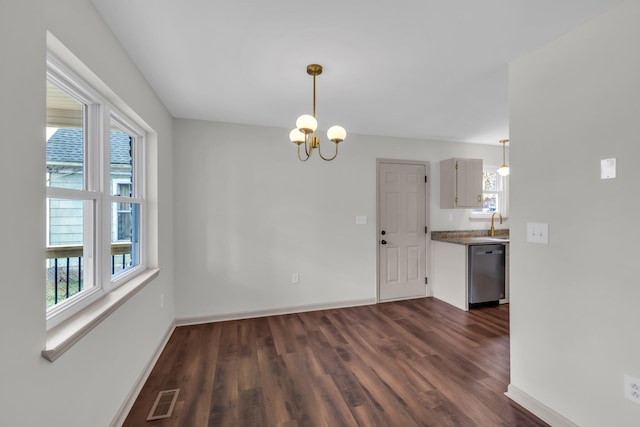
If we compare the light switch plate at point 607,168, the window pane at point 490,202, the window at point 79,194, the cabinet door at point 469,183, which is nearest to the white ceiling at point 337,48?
the window at point 79,194

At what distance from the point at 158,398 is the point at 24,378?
1.28 meters

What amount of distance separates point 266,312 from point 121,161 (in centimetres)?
233

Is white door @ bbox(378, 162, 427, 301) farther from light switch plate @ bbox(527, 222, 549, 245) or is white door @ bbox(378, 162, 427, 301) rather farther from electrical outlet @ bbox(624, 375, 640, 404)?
electrical outlet @ bbox(624, 375, 640, 404)

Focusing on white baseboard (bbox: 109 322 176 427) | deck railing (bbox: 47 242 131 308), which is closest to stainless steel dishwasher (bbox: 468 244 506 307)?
white baseboard (bbox: 109 322 176 427)

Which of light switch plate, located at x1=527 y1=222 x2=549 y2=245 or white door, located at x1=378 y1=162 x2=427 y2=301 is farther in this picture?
white door, located at x1=378 y1=162 x2=427 y2=301

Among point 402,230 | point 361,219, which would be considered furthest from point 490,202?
point 361,219

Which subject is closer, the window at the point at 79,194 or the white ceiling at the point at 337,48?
the window at the point at 79,194

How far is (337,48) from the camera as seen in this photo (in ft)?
6.02

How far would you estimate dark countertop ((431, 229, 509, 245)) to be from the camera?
154 inches

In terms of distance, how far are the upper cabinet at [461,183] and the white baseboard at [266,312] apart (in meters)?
1.91

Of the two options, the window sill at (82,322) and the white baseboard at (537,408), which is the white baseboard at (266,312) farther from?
the white baseboard at (537,408)

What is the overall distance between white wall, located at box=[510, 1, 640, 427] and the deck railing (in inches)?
110

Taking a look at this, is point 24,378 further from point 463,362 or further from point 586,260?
point 463,362

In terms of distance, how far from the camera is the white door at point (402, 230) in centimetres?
406
